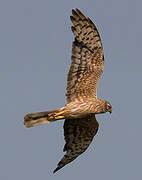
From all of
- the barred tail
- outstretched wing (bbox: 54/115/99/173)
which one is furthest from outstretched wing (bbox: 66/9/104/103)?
outstretched wing (bbox: 54/115/99/173)

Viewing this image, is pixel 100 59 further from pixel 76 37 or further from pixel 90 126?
pixel 90 126

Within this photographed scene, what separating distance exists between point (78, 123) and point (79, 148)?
92 centimetres

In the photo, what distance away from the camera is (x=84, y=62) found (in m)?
15.8

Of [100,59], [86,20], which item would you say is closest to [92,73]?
[100,59]

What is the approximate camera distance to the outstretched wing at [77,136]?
16.5 m

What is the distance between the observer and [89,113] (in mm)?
15234

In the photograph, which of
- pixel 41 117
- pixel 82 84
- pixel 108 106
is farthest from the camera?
pixel 82 84

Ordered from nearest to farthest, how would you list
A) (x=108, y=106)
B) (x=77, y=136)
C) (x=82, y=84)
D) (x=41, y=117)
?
(x=41, y=117)
(x=108, y=106)
(x=82, y=84)
(x=77, y=136)

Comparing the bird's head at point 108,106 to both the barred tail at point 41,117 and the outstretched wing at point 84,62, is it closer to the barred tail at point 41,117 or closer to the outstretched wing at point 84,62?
the outstretched wing at point 84,62

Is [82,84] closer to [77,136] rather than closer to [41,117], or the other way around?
[41,117]

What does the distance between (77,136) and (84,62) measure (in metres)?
2.56

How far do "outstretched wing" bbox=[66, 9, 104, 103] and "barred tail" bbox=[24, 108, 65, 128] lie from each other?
0.61 m

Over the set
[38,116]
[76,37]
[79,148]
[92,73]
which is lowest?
[79,148]

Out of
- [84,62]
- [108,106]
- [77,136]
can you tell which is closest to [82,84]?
[84,62]
